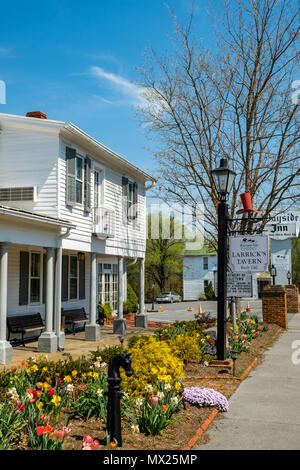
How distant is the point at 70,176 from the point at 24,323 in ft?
15.4

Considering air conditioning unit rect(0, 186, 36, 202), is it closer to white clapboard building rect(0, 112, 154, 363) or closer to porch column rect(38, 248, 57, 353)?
white clapboard building rect(0, 112, 154, 363)

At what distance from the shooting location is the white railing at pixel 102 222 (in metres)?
16.1

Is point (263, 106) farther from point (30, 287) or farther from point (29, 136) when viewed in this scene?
point (30, 287)

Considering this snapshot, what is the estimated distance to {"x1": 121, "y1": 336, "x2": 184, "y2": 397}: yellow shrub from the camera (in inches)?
247

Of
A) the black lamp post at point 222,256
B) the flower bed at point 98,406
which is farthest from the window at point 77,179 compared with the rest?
the flower bed at point 98,406

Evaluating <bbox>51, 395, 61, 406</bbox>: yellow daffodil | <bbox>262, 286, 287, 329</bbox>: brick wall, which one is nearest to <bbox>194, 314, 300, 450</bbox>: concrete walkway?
<bbox>51, 395, 61, 406</bbox>: yellow daffodil

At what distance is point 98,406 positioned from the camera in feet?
19.4

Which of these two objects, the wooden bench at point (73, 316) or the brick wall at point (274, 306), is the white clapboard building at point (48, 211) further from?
the brick wall at point (274, 306)

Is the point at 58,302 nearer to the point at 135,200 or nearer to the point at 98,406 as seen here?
the point at 98,406

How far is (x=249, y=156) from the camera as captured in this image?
16.6 meters

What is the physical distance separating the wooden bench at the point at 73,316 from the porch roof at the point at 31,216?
176 inches

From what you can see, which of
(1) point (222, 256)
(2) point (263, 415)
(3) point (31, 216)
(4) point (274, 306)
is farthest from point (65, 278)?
(2) point (263, 415)
